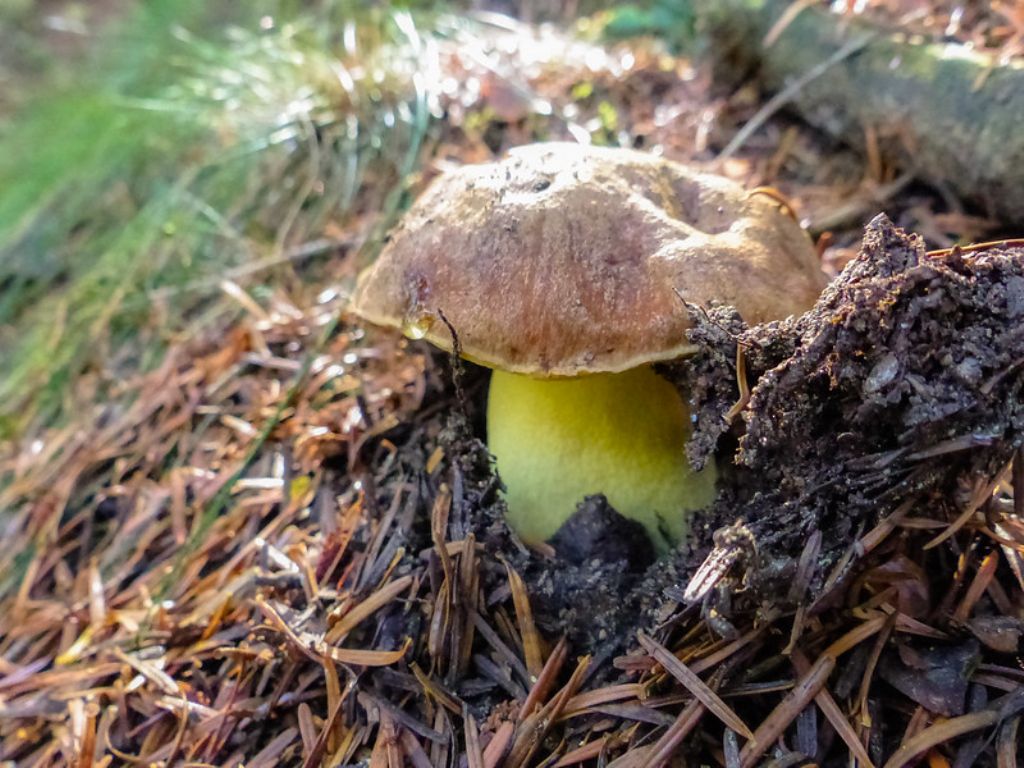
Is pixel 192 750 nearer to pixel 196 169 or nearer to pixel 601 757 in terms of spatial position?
pixel 601 757

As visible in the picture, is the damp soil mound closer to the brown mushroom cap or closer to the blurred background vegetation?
the brown mushroom cap

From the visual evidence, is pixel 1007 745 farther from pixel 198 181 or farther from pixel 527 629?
pixel 198 181

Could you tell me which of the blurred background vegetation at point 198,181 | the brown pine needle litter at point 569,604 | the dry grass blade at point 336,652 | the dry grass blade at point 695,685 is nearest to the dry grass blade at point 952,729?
the brown pine needle litter at point 569,604

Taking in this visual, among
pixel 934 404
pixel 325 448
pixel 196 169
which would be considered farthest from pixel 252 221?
pixel 934 404

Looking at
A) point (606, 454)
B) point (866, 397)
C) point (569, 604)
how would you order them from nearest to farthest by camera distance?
point (866, 397)
point (569, 604)
point (606, 454)

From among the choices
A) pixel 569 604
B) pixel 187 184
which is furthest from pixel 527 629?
pixel 187 184

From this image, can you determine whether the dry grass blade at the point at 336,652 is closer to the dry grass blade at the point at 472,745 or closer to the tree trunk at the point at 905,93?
the dry grass blade at the point at 472,745
